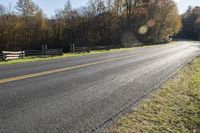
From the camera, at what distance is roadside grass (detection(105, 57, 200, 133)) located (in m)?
6.59

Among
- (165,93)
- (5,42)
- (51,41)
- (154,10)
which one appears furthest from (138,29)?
(165,93)

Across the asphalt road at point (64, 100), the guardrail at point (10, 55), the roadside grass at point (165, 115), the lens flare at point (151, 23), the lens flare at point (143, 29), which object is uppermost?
the lens flare at point (151, 23)

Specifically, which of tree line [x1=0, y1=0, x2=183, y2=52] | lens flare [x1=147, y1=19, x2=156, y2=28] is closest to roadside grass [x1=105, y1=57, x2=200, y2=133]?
tree line [x1=0, y1=0, x2=183, y2=52]

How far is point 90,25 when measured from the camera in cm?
6844

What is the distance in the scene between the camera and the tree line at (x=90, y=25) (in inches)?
2586

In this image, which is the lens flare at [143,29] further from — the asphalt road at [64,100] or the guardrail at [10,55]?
the asphalt road at [64,100]

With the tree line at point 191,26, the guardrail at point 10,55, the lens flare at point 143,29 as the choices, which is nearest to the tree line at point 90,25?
the lens flare at point 143,29

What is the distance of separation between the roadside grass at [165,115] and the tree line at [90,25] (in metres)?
53.3

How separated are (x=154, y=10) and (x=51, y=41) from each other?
2300 centimetres

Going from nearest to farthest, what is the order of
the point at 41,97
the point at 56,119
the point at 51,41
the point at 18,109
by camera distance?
the point at 56,119 < the point at 18,109 < the point at 41,97 < the point at 51,41

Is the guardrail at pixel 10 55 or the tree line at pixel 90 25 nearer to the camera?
the guardrail at pixel 10 55

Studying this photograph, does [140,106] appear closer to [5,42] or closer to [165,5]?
[5,42]

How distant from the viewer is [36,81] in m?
10.5

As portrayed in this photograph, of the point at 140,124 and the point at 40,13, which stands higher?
the point at 40,13
